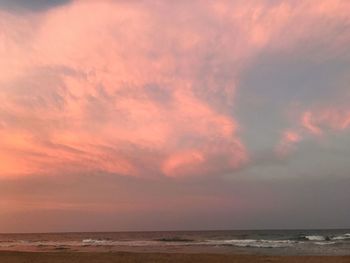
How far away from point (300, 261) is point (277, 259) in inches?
63.5

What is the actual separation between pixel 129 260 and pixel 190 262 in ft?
13.3

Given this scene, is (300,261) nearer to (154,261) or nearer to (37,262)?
(154,261)

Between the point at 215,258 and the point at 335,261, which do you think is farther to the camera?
the point at 215,258

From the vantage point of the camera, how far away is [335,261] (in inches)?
1030

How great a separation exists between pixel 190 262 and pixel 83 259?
7.79 metres

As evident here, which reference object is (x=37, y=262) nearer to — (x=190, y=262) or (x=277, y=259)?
(x=190, y=262)

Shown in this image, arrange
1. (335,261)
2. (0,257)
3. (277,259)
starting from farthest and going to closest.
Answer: (0,257) → (277,259) → (335,261)

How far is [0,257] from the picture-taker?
30234 mm

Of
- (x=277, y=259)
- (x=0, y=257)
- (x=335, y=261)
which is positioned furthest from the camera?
(x=0, y=257)

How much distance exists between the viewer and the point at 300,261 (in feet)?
88.3

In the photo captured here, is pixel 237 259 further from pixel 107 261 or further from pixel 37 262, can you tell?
pixel 37 262

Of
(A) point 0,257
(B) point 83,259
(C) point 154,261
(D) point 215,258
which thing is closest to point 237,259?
(D) point 215,258

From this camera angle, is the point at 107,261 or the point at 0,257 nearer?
the point at 107,261

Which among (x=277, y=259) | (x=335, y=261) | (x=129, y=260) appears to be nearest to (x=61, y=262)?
(x=129, y=260)
